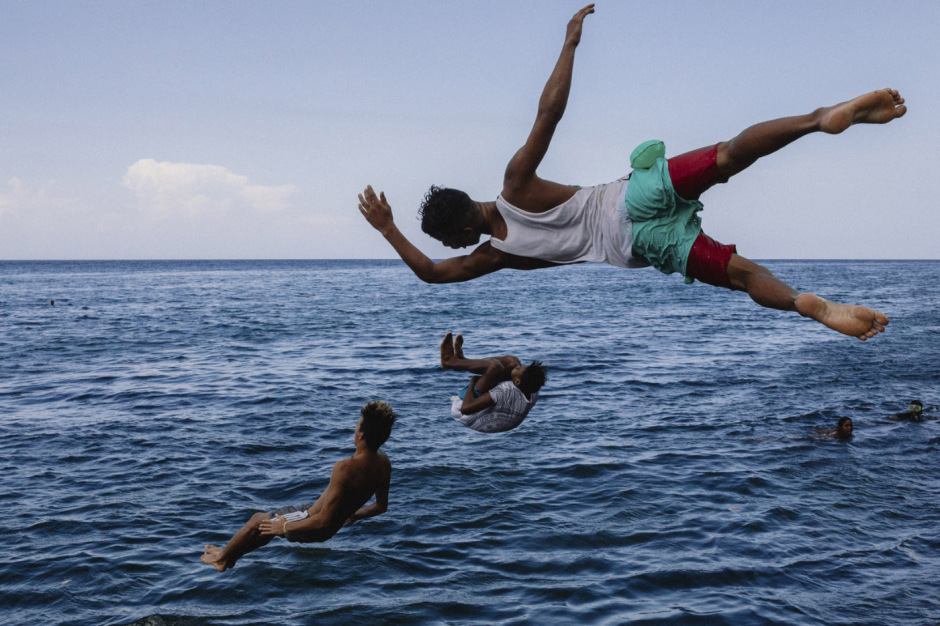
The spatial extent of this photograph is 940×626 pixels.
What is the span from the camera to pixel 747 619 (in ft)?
31.5

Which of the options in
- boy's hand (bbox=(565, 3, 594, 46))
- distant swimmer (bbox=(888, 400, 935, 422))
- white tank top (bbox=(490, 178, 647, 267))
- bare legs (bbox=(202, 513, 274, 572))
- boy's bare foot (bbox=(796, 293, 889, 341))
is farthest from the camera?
distant swimmer (bbox=(888, 400, 935, 422))

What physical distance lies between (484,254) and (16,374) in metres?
28.3

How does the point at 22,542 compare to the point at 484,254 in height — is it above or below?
below

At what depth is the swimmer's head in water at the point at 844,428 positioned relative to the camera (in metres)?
17.7

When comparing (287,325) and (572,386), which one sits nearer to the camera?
(572,386)

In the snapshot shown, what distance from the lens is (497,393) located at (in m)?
6.93

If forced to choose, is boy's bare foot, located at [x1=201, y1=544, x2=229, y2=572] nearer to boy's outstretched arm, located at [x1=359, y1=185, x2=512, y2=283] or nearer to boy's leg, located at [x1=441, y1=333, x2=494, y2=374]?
boy's leg, located at [x1=441, y1=333, x2=494, y2=374]

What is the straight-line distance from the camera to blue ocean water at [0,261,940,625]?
10359mm

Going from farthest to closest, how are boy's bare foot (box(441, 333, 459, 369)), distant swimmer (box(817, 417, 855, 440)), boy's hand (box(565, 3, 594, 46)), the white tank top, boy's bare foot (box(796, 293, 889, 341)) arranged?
distant swimmer (box(817, 417, 855, 440)) < boy's bare foot (box(441, 333, 459, 369)) < the white tank top < boy's hand (box(565, 3, 594, 46)) < boy's bare foot (box(796, 293, 889, 341))

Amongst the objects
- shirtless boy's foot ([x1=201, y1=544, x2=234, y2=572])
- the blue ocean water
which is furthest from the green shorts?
the blue ocean water

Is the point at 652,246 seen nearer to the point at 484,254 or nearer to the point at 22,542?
the point at 484,254

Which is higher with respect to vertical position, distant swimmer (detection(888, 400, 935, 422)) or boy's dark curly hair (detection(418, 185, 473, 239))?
boy's dark curly hair (detection(418, 185, 473, 239))

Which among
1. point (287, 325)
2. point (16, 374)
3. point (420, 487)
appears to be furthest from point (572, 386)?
point (287, 325)

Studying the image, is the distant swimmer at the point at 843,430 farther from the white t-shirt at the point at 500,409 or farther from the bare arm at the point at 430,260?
the bare arm at the point at 430,260
